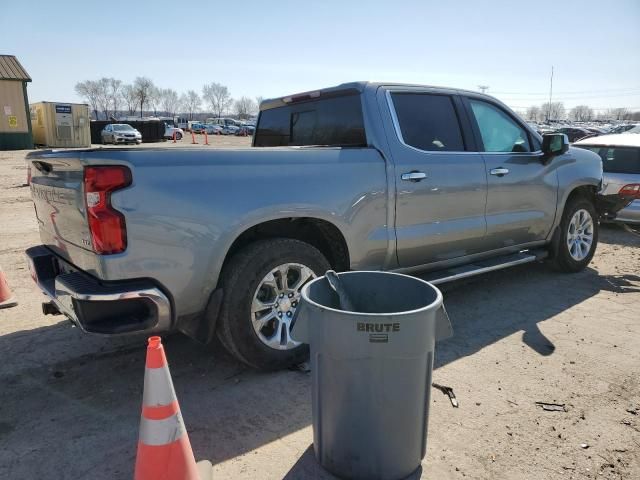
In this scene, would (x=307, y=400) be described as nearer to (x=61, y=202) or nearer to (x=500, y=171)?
(x=61, y=202)

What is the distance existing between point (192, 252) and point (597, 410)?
2.57 metres

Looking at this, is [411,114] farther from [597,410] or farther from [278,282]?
[597,410]

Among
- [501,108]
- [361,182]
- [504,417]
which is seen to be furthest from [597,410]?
[501,108]

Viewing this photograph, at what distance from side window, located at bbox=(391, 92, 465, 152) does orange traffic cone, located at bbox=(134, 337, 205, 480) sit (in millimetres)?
2666

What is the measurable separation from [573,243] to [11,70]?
102 ft

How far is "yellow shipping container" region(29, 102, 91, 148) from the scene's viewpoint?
102ft

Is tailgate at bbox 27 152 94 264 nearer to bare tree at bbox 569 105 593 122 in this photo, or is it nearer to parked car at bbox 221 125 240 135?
parked car at bbox 221 125 240 135

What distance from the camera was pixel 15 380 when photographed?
3.42 meters

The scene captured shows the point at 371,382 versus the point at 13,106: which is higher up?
the point at 13,106

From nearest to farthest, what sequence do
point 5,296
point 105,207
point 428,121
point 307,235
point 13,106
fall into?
point 105,207 → point 307,235 → point 428,121 → point 5,296 → point 13,106

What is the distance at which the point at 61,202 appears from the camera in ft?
10.2

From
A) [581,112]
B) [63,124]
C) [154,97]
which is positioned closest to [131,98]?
[154,97]

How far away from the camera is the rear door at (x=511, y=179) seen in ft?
15.6

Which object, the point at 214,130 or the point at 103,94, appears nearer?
the point at 214,130
